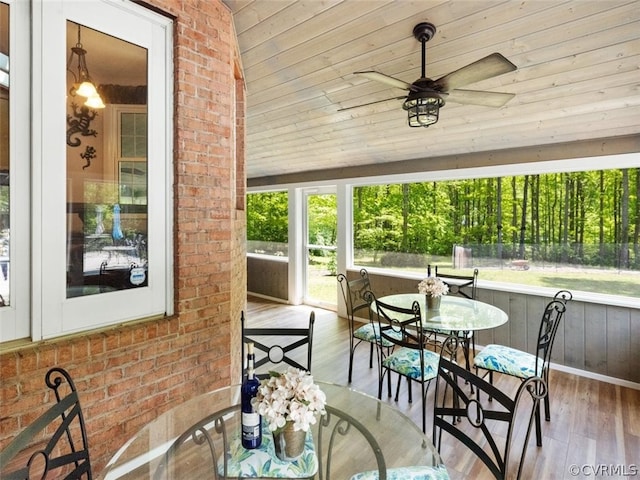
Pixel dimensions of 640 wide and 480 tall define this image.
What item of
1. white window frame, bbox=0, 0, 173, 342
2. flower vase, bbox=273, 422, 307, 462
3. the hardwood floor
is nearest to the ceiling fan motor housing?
white window frame, bbox=0, 0, 173, 342

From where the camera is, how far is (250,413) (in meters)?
1.25

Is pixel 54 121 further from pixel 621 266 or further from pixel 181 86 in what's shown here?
pixel 621 266

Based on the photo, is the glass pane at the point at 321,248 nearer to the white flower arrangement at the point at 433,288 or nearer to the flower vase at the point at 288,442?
the white flower arrangement at the point at 433,288

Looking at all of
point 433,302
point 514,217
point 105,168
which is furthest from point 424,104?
point 514,217

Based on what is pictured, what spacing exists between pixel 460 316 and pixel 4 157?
298 cm

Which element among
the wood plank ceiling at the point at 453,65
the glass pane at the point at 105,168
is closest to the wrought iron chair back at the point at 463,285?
the wood plank ceiling at the point at 453,65

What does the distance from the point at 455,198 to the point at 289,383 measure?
144 inches

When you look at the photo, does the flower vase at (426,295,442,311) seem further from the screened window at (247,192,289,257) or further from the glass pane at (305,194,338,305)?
the screened window at (247,192,289,257)

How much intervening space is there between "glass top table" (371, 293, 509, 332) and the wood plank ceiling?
1.75 metres

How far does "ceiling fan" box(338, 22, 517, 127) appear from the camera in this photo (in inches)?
66.4

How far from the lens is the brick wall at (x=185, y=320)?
1621 millimetres

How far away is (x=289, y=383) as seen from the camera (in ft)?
3.77

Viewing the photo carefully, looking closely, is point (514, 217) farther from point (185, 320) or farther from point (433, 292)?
point (185, 320)

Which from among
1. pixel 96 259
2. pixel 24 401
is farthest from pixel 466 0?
pixel 24 401
